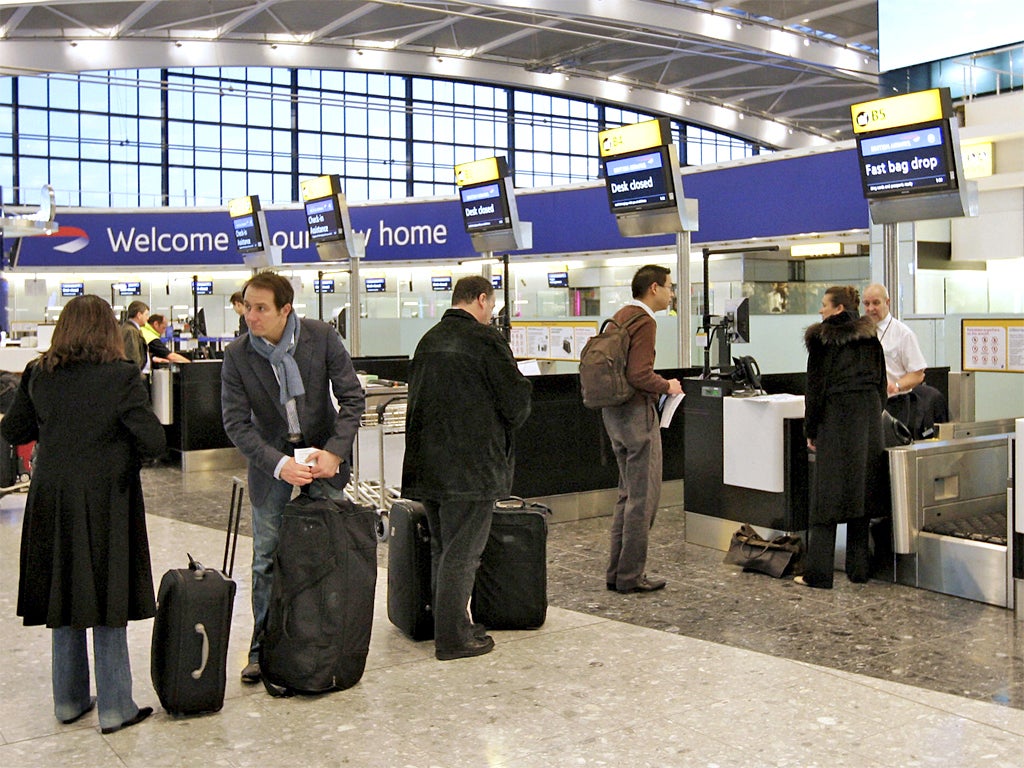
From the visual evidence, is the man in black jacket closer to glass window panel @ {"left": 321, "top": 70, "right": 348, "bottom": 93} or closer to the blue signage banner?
the blue signage banner

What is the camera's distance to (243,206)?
53.5 ft

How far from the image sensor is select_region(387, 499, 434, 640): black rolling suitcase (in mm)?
4559

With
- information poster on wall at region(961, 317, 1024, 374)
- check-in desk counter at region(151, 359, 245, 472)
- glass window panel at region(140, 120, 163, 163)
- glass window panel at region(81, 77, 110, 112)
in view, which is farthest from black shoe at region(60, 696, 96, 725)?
glass window panel at region(81, 77, 110, 112)

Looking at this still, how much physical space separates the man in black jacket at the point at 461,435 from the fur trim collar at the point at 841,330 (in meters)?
1.91

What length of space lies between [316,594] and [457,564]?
65 cm

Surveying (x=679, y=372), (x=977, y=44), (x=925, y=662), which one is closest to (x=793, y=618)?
(x=925, y=662)

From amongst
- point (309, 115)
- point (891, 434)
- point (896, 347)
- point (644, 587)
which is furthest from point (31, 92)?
point (891, 434)

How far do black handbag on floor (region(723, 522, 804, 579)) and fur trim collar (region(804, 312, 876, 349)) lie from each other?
1.09 meters

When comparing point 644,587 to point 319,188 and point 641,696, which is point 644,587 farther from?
point 319,188

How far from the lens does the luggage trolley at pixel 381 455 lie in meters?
7.14

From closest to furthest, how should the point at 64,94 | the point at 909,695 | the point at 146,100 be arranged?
1. the point at 909,695
2. the point at 64,94
3. the point at 146,100

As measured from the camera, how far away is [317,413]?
4.05 metres

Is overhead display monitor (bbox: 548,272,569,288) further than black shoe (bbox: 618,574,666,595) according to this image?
Yes

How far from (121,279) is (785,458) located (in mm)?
22161
